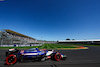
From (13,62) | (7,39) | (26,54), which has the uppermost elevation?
(7,39)

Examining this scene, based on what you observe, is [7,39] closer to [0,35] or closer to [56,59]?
[0,35]

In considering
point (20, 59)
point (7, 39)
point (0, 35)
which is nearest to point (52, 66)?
point (20, 59)

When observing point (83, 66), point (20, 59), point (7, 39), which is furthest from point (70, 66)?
point (7, 39)

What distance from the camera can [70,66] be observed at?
10.6ft

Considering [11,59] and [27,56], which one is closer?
[11,59]

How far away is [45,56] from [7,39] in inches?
968

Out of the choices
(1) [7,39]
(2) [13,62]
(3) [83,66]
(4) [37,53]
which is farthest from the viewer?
(1) [7,39]

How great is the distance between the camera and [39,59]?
4051 mm

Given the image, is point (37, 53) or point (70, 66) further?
point (37, 53)

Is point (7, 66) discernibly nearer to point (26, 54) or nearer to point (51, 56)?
point (26, 54)

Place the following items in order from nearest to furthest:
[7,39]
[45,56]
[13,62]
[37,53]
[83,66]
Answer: [83,66], [13,62], [37,53], [45,56], [7,39]

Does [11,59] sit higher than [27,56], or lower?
lower

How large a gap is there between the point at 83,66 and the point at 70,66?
815 mm

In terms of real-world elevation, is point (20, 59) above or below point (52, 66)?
above
